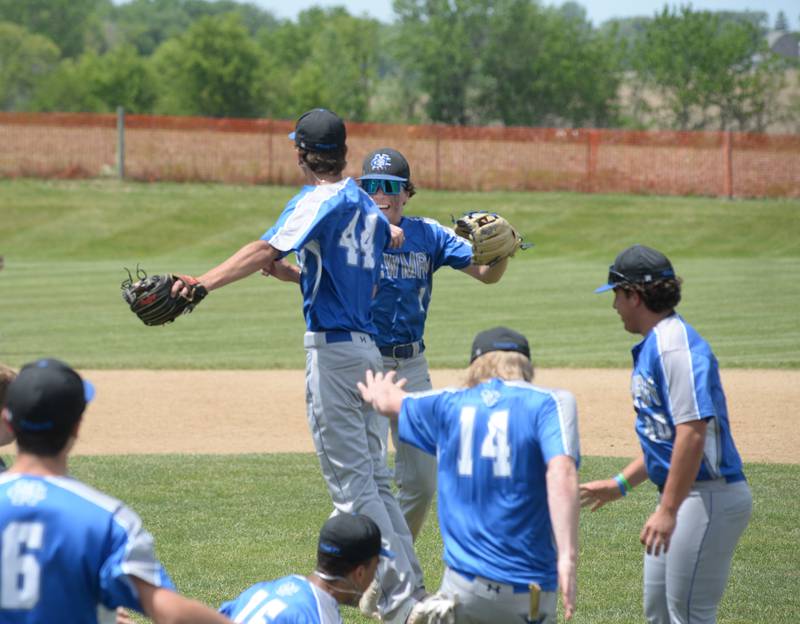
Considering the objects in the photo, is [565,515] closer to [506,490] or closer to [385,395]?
[506,490]

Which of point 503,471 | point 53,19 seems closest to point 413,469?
point 503,471

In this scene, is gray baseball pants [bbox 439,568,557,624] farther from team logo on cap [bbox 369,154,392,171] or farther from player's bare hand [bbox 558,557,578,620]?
team logo on cap [bbox 369,154,392,171]

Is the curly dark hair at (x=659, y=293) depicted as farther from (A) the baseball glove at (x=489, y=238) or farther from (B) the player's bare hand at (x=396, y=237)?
(A) the baseball glove at (x=489, y=238)

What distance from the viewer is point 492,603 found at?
13.7 feet

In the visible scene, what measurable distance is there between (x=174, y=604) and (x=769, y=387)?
11508 millimetres

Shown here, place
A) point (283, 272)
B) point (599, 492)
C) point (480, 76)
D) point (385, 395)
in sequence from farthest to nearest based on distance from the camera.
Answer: point (480, 76), point (283, 272), point (599, 492), point (385, 395)

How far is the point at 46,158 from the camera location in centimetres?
3862

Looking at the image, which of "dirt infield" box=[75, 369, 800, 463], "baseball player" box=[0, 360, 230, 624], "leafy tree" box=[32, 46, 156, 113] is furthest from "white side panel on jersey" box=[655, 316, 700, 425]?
"leafy tree" box=[32, 46, 156, 113]

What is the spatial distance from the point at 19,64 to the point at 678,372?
278 ft

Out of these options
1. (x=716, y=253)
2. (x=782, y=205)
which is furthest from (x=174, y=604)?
Answer: (x=782, y=205)

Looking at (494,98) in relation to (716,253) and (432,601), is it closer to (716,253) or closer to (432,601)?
(716,253)

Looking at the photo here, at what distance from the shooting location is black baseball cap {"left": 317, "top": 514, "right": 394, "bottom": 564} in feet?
14.4

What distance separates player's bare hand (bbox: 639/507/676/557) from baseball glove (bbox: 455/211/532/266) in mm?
2672

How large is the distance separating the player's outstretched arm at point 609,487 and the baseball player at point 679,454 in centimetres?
24
